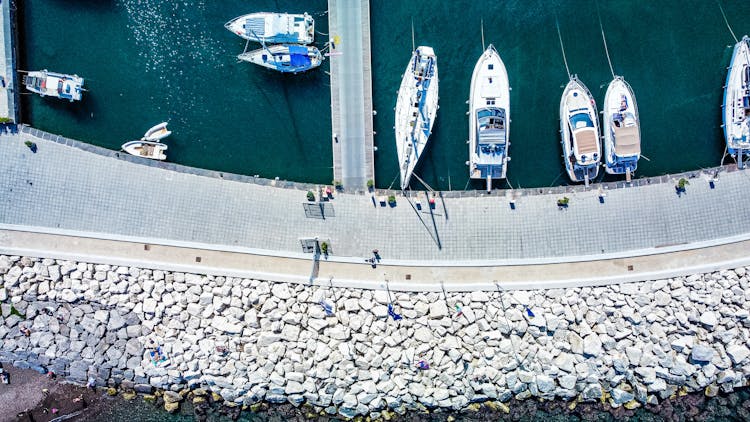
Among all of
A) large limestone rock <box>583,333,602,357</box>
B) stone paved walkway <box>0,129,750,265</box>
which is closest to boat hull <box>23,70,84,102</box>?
stone paved walkway <box>0,129,750,265</box>

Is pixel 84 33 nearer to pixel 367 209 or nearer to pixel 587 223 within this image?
pixel 367 209

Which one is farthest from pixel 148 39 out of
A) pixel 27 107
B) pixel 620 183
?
pixel 620 183

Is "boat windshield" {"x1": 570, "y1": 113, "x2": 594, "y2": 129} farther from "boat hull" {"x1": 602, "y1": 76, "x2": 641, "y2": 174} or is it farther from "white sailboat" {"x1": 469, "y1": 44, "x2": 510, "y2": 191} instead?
"white sailboat" {"x1": 469, "y1": 44, "x2": 510, "y2": 191}

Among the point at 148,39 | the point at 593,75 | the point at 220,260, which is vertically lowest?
the point at 220,260

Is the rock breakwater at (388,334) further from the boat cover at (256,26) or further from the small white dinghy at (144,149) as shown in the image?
the boat cover at (256,26)

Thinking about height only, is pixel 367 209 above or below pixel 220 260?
above

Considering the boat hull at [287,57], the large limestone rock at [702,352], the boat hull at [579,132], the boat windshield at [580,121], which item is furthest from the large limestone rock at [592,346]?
the boat hull at [287,57]
